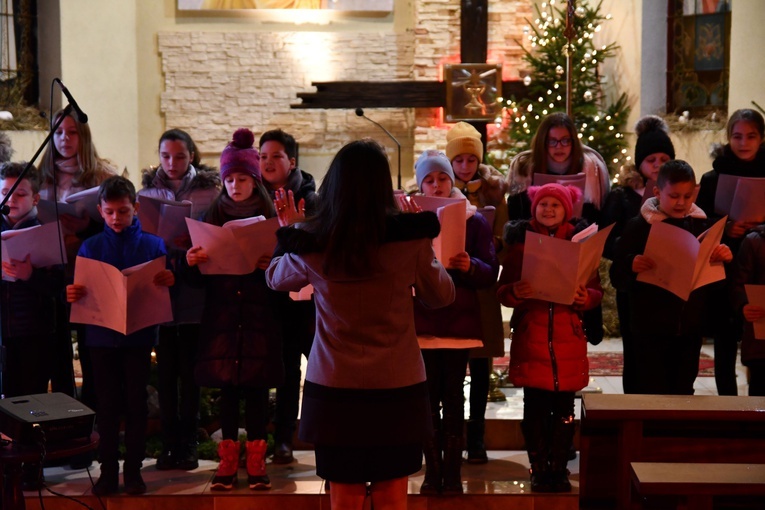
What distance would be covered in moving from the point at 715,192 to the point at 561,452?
1.48 meters

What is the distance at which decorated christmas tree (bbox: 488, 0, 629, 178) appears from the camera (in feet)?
27.8

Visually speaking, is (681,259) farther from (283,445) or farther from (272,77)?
(272,77)

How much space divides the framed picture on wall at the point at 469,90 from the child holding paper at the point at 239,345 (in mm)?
5095

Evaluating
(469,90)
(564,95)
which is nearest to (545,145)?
(564,95)

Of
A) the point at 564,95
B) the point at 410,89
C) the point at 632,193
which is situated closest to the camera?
the point at 632,193

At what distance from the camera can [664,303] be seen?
13.6 feet

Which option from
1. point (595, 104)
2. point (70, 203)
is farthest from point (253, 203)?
point (595, 104)

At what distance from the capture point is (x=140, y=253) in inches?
159

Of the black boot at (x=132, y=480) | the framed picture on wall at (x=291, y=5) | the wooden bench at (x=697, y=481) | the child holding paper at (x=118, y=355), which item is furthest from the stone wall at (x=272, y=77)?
the wooden bench at (x=697, y=481)

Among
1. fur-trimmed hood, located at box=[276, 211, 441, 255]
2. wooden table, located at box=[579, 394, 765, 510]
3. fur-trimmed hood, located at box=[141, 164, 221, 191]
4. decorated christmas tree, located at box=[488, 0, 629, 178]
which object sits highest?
decorated christmas tree, located at box=[488, 0, 629, 178]

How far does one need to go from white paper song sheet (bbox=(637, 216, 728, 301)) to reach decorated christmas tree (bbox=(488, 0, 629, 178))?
4.34 meters

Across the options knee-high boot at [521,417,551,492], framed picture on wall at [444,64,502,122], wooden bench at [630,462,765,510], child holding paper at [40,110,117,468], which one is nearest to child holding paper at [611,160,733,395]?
knee-high boot at [521,417,551,492]

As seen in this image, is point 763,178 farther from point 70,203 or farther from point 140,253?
point 70,203

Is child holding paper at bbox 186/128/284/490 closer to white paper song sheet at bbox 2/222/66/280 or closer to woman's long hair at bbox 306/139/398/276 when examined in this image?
white paper song sheet at bbox 2/222/66/280
